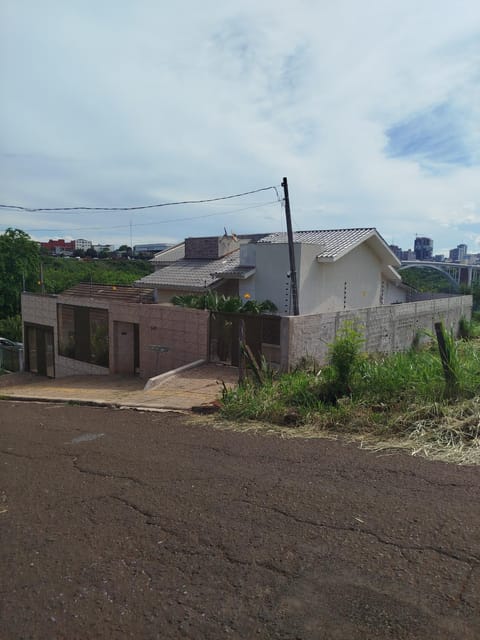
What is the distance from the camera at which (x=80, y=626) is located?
2.97 metres

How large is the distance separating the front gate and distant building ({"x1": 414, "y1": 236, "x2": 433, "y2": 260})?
242 ft

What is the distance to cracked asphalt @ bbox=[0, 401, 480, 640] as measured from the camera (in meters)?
2.99

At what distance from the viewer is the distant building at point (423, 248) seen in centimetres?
8225

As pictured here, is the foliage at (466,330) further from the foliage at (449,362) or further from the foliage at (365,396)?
the foliage at (449,362)

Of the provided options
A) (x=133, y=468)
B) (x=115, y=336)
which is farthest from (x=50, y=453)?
(x=115, y=336)

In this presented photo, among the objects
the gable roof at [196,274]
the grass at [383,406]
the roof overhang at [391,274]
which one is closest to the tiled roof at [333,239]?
the gable roof at [196,274]

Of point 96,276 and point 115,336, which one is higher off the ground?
point 96,276

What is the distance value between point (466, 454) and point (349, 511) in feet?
6.54

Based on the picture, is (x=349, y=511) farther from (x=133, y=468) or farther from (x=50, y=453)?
(x=50, y=453)

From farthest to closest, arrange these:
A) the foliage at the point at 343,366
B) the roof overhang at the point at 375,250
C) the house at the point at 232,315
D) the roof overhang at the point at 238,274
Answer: the roof overhang at the point at 238,274 → the roof overhang at the point at 375,250 → the house at the point at 232,315 → the foliage at the point at 343,366

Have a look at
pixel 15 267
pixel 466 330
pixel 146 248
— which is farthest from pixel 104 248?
pixel 466 330

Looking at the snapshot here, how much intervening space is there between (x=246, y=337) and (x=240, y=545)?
866 cm

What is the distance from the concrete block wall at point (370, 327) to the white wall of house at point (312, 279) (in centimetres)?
458

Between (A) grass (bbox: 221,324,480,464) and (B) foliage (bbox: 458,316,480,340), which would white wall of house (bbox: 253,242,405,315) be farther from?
(A) grass (bbox: 221,324,480,464)
